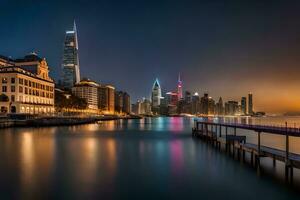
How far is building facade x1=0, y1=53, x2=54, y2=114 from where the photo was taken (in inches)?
5433

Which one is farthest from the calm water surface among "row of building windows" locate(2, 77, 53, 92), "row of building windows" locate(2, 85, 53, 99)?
"row of building windows" locate(2, 77, 53, 92)

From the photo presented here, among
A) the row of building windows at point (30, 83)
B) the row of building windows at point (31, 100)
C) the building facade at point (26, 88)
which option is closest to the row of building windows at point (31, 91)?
the building facade at point (26, 88)

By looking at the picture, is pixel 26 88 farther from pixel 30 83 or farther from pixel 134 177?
pixel 134 177

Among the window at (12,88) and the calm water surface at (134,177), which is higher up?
the window at (12,88)

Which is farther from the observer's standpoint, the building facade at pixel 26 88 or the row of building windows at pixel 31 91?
the row of building windows at pixel 31 91

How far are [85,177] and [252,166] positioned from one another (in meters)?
19.4

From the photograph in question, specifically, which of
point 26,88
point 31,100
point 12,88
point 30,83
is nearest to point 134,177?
point 12,88

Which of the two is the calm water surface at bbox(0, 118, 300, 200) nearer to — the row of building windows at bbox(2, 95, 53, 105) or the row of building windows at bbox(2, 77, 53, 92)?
the row of building windows at bbox(2, 95, 53, 105)

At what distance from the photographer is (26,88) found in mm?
148500

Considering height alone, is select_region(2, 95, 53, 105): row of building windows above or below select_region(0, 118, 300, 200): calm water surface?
above

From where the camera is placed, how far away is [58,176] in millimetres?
31500

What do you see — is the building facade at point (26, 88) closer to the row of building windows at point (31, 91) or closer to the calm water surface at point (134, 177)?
the row of building windows at point (31, 91)

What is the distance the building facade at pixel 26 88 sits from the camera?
13800 cm

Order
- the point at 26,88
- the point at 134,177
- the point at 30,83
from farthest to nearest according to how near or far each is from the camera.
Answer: the point at 30,83, the point at 26,88, the point at 134,177
